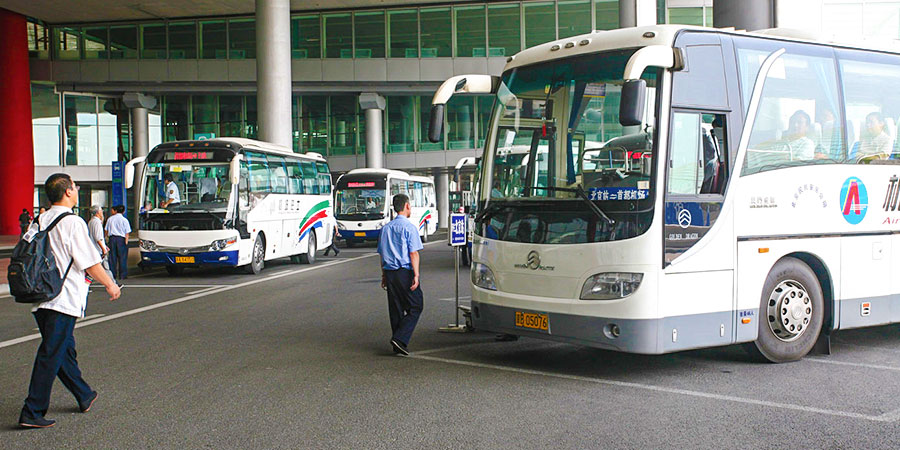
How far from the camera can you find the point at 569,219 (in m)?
7.54

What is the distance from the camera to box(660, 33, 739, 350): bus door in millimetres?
7270

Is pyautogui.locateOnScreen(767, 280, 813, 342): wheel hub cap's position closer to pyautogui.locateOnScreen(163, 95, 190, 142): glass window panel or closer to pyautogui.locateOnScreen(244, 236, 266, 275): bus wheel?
pyautogui.locateOnScreen(244, 236, 266, 275): bus wheel

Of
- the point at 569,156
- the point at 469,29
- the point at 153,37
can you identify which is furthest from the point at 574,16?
the point at 569,156

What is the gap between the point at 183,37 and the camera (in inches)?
1805

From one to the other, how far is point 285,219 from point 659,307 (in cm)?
1619

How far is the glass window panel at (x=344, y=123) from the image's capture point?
48281 millimetres

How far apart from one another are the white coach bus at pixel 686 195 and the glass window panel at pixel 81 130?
43691 millimetres

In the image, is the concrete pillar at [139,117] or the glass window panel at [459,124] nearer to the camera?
the concrete pillar at [139,117]

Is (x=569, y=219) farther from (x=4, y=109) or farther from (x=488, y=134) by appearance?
(x=4, y=109)

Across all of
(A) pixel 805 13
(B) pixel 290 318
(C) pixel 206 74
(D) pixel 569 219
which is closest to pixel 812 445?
(D) pixel 569 219

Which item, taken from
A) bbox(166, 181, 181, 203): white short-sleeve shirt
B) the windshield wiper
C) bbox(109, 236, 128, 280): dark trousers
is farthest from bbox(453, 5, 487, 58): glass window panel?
the windshield wiper

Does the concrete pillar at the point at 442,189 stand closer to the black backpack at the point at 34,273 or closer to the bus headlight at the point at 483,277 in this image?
the bus headlight at the point at 483,277

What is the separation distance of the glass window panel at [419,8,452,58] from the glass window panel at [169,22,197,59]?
12.5m

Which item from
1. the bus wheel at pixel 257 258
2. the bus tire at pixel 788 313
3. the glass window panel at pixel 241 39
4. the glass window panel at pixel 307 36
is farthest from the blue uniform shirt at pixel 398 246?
the glass window panel at pixel 241 39
